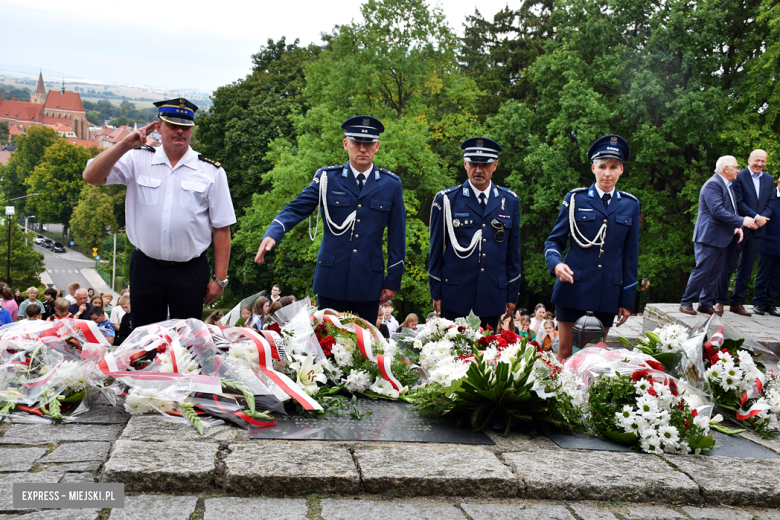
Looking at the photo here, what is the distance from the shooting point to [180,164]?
15.5ft

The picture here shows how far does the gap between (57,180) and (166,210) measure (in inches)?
3223

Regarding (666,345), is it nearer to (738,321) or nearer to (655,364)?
(655,364)

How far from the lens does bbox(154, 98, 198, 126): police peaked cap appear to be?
4.68 m

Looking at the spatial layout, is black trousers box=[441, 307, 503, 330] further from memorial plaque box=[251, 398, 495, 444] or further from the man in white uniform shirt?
the man in white uniform shirt

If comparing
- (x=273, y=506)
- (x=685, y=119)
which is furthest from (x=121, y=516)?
(x=685, y=119)

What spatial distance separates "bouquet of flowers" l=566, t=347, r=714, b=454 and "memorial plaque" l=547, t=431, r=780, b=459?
0.07 metres

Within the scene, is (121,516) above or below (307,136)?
below

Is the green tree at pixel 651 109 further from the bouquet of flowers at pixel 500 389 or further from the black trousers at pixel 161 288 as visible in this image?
the black trousers at pixel 161 288

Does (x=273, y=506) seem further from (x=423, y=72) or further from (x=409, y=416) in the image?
(x=423, y=72)

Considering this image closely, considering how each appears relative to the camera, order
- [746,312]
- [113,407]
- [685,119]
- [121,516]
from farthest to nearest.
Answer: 1. [685,119]
2. [746,312]
3. [113,407]
4. [121,516]

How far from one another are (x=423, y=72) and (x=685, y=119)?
9.12m

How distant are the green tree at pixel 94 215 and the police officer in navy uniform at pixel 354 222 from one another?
67.5 meters

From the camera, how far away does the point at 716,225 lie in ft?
28.9

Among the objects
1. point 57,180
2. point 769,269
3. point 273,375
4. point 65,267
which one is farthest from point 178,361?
point 57,180
